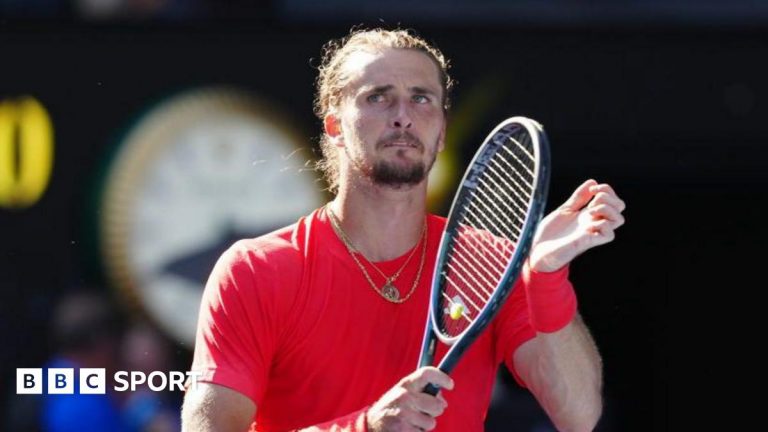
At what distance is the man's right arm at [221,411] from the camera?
288cm

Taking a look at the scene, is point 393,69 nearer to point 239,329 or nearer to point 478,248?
point 478,248

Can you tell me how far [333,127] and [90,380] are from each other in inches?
46.6

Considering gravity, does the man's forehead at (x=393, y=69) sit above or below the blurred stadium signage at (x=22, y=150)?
below

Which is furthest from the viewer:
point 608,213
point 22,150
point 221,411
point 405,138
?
point 22,150

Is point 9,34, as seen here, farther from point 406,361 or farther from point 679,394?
point 679,394

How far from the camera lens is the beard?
301 cm

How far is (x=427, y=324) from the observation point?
9.42ft

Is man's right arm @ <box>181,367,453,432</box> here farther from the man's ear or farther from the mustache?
the man's ear

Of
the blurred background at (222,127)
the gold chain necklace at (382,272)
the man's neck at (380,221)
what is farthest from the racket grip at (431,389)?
the blurred background at (222,127)

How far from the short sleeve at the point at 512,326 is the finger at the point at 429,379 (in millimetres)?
348

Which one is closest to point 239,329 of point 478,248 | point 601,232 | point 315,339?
point 315,339

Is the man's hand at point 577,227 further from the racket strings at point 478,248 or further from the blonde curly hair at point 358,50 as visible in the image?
the blonde curly hair at point 358,50

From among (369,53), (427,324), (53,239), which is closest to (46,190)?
(53,239)

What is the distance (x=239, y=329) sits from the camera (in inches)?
116
